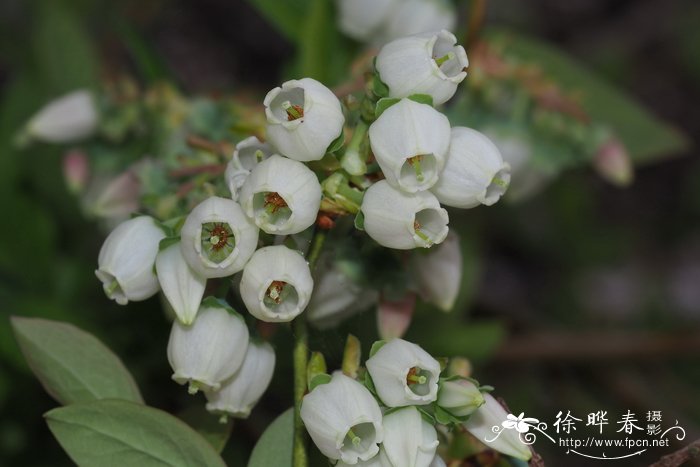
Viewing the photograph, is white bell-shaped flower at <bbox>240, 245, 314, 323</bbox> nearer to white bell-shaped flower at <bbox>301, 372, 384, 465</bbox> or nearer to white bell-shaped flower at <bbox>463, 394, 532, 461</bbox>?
white bell-shaped flower at <bbox>301, 372, 384, 465</bbox>

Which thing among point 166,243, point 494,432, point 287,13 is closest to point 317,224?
point 166,243

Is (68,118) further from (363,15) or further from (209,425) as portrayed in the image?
(209,425)

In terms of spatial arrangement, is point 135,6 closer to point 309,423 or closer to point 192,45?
point 192,45

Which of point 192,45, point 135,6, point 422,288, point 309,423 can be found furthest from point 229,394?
point 192,45

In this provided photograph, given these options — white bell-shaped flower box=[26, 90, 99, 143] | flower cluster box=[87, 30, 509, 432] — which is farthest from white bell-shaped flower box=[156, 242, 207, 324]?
white bell-shaped flower box=[26, 90, 99, 143]

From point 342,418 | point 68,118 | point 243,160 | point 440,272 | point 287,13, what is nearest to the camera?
point 342,418

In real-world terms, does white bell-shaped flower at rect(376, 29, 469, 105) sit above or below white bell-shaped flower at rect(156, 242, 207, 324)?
above

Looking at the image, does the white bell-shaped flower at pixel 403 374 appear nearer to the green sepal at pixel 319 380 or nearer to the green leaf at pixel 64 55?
the green sepal at pixel 319 380

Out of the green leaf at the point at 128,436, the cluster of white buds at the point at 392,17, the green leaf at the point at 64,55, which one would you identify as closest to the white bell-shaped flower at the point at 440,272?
the green leaf at the point at 128,436
